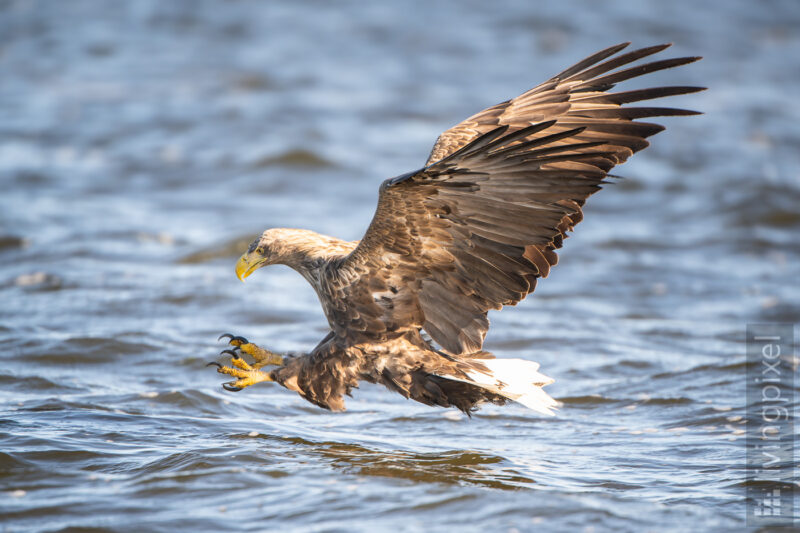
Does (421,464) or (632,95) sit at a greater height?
(632,95)

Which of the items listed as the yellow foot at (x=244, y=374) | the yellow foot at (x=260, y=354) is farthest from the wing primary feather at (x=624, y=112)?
the yellow foot at (x=244, y=374)

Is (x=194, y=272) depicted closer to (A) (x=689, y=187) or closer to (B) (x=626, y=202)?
(B) (x=626, y=202)

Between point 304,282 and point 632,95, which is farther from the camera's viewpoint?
point 304,282

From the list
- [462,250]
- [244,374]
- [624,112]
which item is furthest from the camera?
[244,374]

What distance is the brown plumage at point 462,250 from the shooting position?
4.52 meters

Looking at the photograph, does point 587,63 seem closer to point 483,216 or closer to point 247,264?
point 483,216

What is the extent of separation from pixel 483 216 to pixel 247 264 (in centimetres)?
140

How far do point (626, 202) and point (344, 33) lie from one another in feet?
25.3

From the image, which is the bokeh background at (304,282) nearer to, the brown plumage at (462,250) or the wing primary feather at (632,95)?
the brown plumage at (462,250)

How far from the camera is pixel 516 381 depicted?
16.3 feet

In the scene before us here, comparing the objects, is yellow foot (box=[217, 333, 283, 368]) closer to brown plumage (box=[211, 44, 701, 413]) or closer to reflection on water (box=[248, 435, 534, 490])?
brown plumage (box=[211, 44, 701, 413])

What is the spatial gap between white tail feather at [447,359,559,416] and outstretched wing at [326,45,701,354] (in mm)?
163

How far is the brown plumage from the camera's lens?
4520 millimetres

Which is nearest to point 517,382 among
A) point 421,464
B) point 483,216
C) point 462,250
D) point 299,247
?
point 421,464
